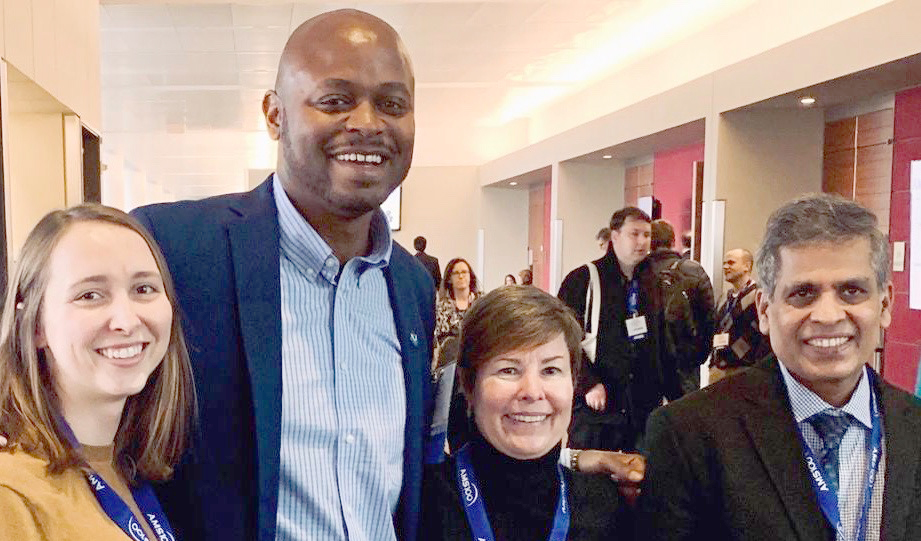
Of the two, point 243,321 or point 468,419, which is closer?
point 243,321

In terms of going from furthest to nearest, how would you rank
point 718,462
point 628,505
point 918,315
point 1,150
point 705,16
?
point 705,16, point 918,315, point 1,150, point 628,505, point 718,462

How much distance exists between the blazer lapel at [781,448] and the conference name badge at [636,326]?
2684 millimetres

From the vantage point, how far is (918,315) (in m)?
5.48

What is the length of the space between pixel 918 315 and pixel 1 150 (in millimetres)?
5750

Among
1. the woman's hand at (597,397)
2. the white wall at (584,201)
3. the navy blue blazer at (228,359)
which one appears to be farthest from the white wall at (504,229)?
the navy blue blazer at (228,359)

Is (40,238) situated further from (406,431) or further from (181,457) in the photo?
(406,431)

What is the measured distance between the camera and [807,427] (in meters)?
1.58

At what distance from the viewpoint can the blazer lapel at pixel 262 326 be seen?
1351 millimetres

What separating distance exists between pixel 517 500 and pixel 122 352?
82cm

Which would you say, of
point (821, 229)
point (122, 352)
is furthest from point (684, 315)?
point (122, 352)

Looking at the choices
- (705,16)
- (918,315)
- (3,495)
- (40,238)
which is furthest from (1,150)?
(705,16)

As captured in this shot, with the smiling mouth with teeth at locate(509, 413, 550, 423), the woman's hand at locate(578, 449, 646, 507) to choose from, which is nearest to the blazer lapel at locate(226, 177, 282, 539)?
the smiling mouth with teeth at locate(509, 413, 550, 423)

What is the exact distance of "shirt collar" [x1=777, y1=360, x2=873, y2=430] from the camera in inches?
61.0

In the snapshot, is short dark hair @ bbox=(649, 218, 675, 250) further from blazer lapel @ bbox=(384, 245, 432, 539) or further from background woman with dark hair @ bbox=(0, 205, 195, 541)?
background woman with dark hair @ bbox=(0, 205, 195, 541)
